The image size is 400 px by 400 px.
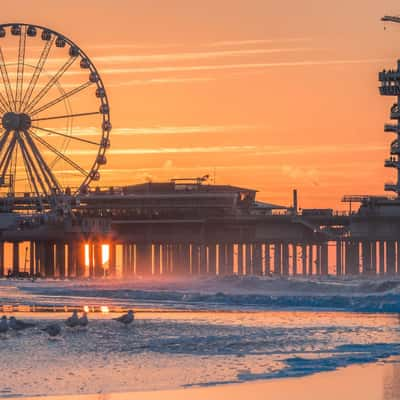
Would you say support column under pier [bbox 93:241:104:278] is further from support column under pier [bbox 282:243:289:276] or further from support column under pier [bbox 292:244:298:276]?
support column under pier [bbox 292:244:298:276]

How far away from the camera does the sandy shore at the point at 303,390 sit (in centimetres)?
3006

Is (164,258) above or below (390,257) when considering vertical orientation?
Answer: below

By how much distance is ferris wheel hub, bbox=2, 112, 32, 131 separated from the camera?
97.2m

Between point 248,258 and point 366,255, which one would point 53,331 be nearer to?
point 366,255

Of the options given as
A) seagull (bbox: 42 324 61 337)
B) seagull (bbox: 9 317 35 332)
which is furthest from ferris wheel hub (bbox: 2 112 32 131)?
seagull (bbox: 42 324 61 337)

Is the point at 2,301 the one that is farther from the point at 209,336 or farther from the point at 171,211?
→ the point at 171,211

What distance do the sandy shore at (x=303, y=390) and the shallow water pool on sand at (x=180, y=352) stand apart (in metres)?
0.72

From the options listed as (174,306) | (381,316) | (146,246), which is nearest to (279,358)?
(381,316)

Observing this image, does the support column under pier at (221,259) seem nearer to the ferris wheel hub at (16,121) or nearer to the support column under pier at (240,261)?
the support column under pier at (240,261)

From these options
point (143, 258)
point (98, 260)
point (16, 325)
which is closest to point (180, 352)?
point (16, 325)

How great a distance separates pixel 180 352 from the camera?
38.1 metres

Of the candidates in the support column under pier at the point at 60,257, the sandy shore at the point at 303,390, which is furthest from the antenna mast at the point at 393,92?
the sandy shore at the point at 303,390

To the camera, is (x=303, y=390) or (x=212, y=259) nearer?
(x=303, y=390)

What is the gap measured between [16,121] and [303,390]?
2698 inches
